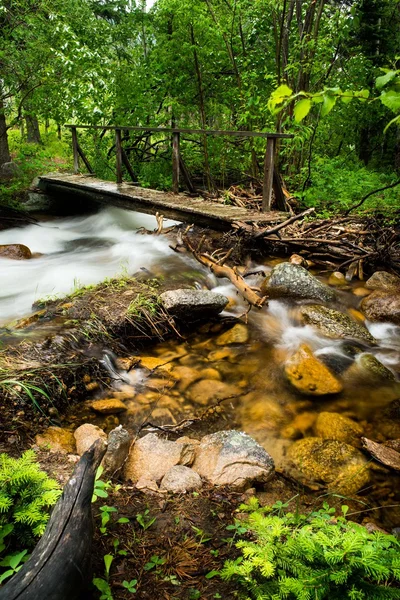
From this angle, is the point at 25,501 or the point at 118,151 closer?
the point at 25,501

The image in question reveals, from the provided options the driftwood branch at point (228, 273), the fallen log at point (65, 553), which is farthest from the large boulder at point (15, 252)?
the fallen log at point (65, 553)

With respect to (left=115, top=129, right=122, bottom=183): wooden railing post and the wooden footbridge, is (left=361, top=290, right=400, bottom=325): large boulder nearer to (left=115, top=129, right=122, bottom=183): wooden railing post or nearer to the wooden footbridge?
the wooden footbridge

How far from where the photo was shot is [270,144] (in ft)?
22.3

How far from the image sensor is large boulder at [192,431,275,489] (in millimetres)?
2670

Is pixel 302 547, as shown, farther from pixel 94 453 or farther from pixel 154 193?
pixel 154 193

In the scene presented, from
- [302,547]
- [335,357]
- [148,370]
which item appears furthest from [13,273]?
[302,547]

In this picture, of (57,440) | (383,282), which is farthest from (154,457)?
(383,282)

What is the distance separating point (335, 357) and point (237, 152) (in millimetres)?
6619

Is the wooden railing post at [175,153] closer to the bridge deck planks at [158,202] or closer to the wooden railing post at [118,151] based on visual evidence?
the bridge deck planks at [158,202]

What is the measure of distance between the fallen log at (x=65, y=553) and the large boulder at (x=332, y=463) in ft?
6.39

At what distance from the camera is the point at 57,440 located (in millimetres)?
2898

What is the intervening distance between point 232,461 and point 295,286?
330cm

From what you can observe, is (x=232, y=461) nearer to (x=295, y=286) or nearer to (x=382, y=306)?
(x=295, y=286)

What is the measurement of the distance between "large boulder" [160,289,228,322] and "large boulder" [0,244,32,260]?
11.2ft
